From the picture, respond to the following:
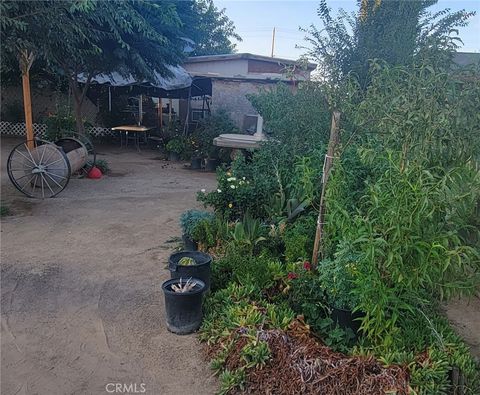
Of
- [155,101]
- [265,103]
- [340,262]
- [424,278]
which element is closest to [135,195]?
[265,103]

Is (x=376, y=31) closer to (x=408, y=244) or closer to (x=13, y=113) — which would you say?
(x=408, y=244)

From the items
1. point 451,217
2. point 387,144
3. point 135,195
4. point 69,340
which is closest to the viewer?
point 451,217

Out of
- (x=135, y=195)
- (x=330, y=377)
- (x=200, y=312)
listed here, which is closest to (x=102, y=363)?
(x=200, y=312)

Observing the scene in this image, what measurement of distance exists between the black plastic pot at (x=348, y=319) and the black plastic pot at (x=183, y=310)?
1029mm

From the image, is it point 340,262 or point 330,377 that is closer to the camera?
point 330,377

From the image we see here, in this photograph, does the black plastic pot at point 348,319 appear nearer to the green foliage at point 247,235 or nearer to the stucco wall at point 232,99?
the green foliage at point 247,235

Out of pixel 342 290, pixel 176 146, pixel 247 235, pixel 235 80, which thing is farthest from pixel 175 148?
pixel 342 290

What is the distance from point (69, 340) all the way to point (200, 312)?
96cm

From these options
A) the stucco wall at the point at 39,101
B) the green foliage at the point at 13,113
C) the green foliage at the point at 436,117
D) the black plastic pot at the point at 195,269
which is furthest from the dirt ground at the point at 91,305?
the green foliage at the point at 13,113

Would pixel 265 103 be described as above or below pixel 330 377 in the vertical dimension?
above

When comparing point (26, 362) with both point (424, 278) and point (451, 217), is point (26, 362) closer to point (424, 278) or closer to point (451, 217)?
point (424, 278)

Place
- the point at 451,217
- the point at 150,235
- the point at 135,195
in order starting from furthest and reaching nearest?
the point at 135,195 < the point at 150,235 < the point at 451,217

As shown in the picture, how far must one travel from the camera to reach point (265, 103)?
5805 mm

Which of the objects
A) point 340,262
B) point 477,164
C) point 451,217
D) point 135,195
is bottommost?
point 135,195
